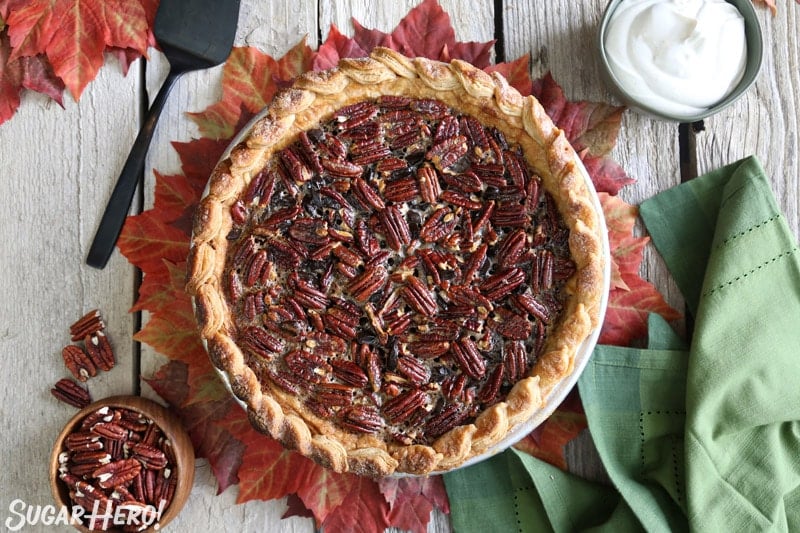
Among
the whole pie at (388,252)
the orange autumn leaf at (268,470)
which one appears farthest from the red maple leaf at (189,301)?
the whole pie at (388,252)

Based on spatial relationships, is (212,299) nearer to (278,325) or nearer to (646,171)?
(278,325)

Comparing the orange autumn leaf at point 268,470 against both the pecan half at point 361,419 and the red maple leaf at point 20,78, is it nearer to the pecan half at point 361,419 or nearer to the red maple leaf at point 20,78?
the pecan half at point 361,419

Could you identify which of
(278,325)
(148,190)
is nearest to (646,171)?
(278,325)

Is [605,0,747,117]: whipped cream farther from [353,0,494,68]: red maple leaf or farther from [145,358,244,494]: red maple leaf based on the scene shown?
[145,358,244,494]: red maple leaf

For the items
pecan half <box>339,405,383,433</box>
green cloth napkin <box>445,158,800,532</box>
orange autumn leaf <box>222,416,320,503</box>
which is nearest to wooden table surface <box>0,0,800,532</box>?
green cloth napkin <box>445,158,800,532</box>

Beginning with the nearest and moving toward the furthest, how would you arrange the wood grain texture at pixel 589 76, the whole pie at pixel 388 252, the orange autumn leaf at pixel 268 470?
the whole pie at pixel 388 252, the orange autumn leaf at pixel 268 470, the wood grain texture at pixel 589 76

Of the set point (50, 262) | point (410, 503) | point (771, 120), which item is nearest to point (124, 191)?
point (50, 262)
